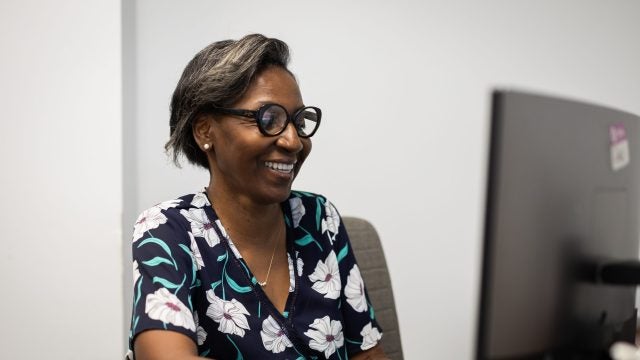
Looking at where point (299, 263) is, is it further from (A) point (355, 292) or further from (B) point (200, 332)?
(B) point (200, 332)

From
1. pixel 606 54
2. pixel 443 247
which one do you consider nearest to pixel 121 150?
pixel 443 247

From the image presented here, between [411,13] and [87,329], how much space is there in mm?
1629

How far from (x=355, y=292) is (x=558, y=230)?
642 mm

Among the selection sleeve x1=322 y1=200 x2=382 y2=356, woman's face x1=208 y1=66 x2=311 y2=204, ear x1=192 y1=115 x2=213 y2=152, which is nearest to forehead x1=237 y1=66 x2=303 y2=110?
woman's face x1=208 y1=66 x2=311 y2=204

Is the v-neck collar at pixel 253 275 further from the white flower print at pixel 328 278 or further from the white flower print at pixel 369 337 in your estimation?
the white flower print at pixel 369 337

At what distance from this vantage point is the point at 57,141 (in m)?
1.51

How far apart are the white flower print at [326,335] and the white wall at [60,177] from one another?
0.84 m

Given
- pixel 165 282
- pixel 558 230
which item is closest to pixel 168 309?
pixel 165 282

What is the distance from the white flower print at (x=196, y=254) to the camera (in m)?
0.94

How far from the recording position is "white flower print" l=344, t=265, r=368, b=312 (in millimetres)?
1113

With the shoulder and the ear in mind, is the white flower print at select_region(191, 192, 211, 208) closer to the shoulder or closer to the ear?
the shoulder

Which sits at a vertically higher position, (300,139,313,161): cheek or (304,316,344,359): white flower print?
(300,139,313,161): cheek

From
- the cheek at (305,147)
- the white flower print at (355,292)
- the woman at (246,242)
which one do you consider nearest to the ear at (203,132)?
the woman at (246,242)

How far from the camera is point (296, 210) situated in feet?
3.90
